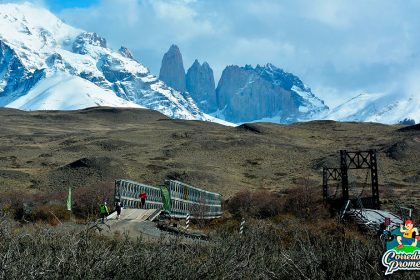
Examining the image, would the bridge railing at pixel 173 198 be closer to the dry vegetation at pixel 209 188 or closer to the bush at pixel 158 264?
the dry vegetation at pixel 209 188

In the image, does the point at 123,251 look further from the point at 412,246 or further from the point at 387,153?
the point at 387,153

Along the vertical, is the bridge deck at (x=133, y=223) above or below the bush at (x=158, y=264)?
below

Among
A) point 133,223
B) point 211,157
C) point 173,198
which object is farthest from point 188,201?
point 211,157

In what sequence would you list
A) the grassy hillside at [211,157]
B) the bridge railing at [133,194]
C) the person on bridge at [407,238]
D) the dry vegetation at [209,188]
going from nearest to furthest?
1. the person on bridge at [407,238]
2. the dry vegetation at [209,188]
3. the bridge railing at [133,194]
4. the grassy hillside at [211,157]

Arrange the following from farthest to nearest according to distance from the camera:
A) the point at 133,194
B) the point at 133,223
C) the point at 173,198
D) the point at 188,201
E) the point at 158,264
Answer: the point at 188,201 < the point at 173,198 < the point at 133,194 < the point at 133,223 < the point at 158,264

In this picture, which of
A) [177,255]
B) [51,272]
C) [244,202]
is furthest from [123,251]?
[244,202]

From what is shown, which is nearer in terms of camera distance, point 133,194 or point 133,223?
point 133,223

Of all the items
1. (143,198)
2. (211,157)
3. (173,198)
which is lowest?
(173,198)

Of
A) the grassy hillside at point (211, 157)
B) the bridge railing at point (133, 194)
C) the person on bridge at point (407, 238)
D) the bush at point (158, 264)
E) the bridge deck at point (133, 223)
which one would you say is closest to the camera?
the bush at point (158, 264)

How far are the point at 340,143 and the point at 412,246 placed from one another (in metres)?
96.0

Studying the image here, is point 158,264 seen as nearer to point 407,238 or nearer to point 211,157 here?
point 407,238

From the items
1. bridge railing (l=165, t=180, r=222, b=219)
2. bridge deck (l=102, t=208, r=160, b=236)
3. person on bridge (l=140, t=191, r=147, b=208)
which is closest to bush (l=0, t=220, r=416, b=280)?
bridge deck (l=102, t=208, r=160, b=236)

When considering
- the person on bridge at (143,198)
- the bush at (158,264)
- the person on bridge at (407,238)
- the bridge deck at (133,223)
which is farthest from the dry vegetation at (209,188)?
the person on bridge at (143,198)

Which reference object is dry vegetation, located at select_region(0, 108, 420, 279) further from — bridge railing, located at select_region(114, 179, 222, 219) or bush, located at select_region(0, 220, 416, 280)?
bridge railing, located at select_region(114, 179, 222, 219)
